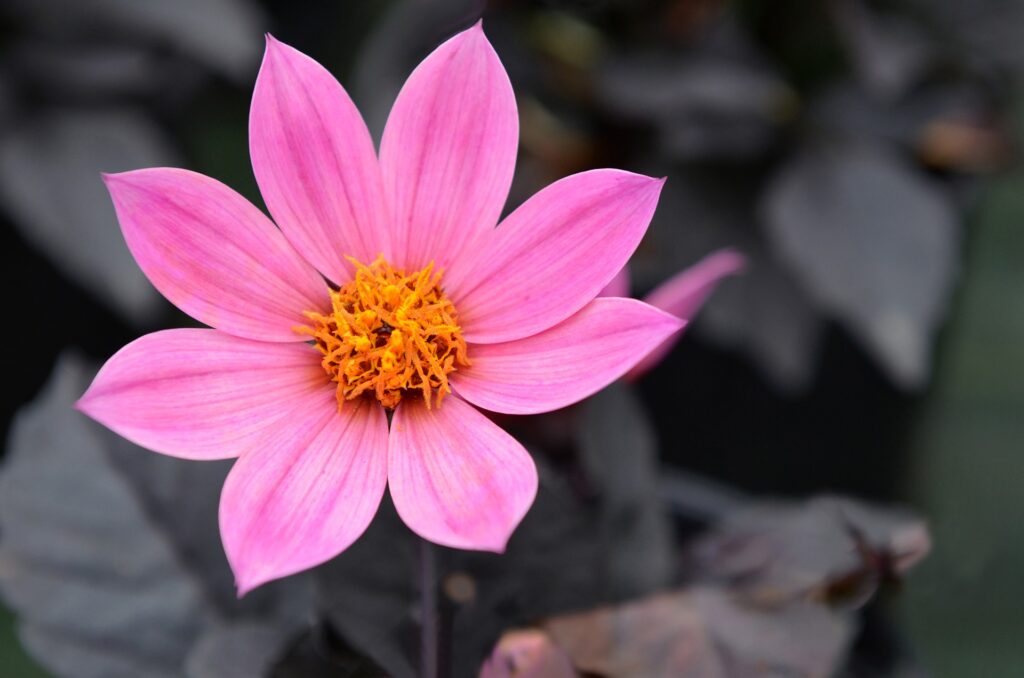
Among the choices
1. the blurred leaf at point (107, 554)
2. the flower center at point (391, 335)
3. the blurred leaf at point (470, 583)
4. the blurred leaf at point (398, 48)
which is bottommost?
the blurred leaf at point (107, 554)

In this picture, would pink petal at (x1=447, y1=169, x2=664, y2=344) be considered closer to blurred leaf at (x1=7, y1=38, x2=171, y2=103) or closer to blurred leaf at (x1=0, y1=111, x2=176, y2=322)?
blurred leaf at (x1=0, y1=111, x2=176, y2=322)

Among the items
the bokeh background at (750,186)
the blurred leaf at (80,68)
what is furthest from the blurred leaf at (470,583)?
the blurred leaf at (80,68)

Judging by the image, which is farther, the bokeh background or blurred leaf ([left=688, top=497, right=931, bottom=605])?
the bokeh background

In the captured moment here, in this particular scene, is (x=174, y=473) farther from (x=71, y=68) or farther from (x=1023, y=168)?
(x=1023, y=168)

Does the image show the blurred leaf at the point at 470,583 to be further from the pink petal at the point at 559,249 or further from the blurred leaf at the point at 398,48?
the blurred leaf at the point at 398,48

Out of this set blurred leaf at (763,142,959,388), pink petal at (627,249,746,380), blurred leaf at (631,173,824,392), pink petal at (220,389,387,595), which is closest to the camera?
pink petal at (220,389,387,595)

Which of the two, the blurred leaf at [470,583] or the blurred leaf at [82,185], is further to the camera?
the blurred leaf at [82,185]

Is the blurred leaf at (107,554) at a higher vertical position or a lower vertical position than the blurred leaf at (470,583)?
lower

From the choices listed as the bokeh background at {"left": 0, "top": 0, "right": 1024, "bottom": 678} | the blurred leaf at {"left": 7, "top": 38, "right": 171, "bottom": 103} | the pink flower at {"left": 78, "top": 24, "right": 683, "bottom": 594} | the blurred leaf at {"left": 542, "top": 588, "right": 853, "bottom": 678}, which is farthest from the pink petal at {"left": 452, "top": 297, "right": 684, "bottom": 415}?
the blurred leaf at {"left": 7, "top": 38, "right": 171, "bottom": 103}
